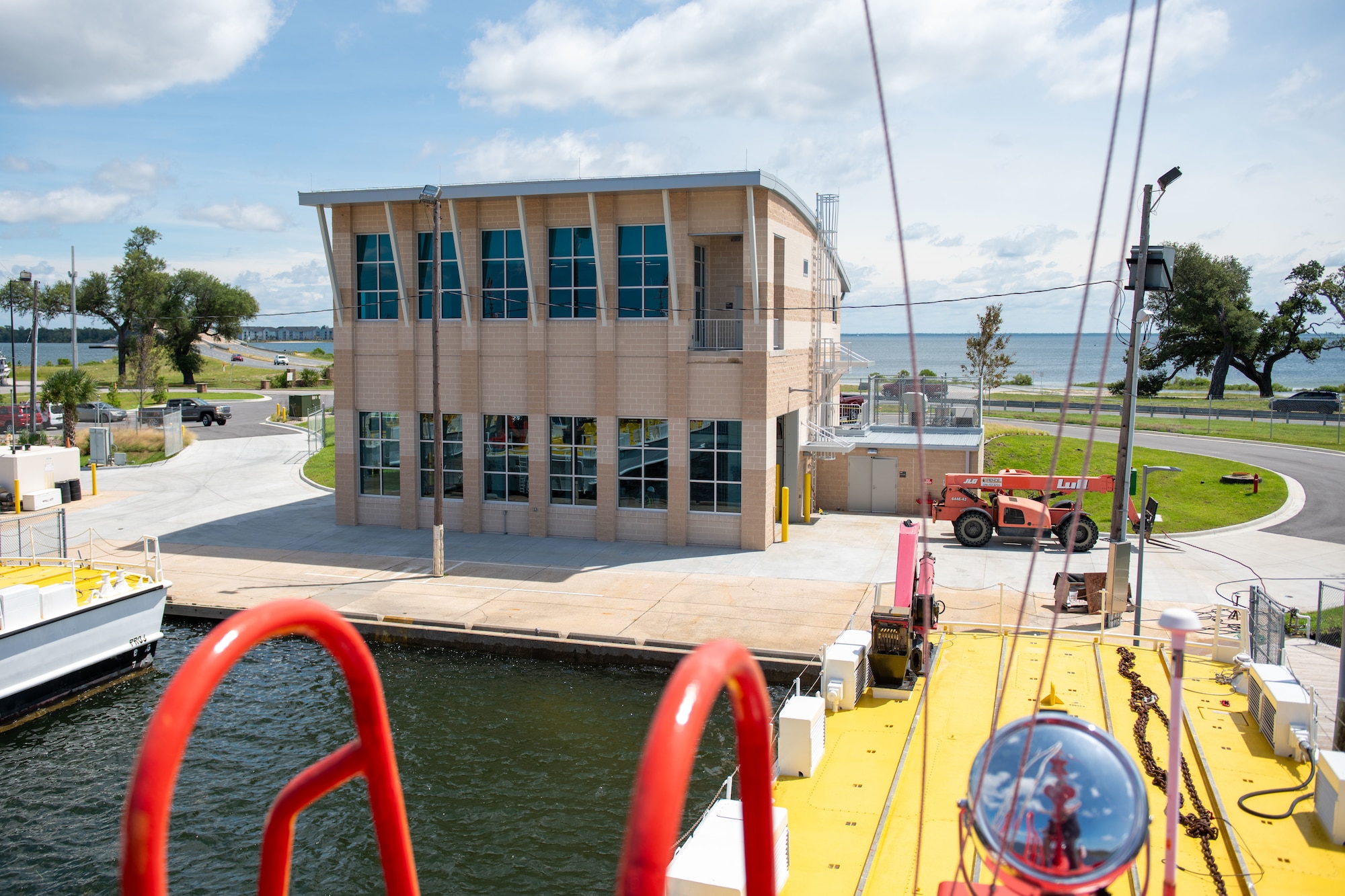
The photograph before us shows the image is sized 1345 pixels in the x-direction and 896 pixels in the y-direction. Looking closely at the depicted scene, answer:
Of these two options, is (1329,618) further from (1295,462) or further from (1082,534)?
(1295,462)

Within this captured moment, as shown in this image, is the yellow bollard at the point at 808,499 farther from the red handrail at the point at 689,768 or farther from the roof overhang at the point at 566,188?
the red handrail at the point at 689,768

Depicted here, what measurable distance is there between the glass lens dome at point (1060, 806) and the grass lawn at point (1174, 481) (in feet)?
92.9

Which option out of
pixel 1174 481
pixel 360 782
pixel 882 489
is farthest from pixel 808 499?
pixel 360 782

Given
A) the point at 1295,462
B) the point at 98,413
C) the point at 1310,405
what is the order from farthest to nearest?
1. the point at 1310,405
2. the point at 98,413
3. the point at 1295,462

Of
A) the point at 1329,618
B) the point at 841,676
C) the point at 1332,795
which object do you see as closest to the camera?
the point at 1332,795

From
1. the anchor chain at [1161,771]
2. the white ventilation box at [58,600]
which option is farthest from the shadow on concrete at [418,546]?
the anchor chain at [1161,771]

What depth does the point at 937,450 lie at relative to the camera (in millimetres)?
33625

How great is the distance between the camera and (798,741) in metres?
11.9

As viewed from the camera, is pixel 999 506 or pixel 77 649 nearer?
pixel 77 649

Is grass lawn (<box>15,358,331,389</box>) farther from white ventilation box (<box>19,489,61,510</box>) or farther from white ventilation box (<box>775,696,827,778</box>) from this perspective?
white ventilation box (<box>775,696,827,778</box>)

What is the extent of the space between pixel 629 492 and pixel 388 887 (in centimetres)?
2532

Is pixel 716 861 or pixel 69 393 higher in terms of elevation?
pixel 69 393

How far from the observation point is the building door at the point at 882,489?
3369 centimetres

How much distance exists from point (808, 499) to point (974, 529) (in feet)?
18.5
